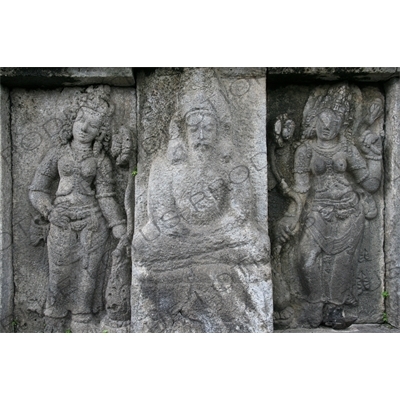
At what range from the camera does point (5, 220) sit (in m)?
4.19

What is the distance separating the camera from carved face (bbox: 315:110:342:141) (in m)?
4.21

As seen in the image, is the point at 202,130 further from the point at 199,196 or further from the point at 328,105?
the point at 328,105

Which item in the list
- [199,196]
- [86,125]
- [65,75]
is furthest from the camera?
[86,125]

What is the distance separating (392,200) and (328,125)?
0.88m

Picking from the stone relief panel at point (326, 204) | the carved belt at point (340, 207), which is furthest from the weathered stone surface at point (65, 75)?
the carved belt at point (340, 207)

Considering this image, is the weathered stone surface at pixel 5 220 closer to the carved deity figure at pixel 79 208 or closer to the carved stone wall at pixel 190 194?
the carved stone wall at pixel 190 194

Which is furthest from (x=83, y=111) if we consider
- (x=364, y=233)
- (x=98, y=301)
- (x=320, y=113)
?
(x=364, y=233)

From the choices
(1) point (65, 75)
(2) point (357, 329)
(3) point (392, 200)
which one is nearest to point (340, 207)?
(3) point (392, 200)

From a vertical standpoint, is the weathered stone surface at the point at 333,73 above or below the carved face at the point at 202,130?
above

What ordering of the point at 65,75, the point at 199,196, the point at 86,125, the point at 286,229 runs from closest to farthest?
the point at 199,196 → the point at 65,75 → the point at 86,125 → the point at 286,229

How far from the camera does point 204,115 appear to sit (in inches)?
151

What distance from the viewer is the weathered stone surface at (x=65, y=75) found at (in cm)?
397

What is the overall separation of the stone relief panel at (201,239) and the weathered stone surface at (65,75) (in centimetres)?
56

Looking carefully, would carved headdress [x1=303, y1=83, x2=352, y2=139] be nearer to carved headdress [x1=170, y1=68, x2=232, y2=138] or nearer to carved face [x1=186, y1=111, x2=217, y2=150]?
carved headdress [x1=170, y1=68, x2=232, y2=138]
